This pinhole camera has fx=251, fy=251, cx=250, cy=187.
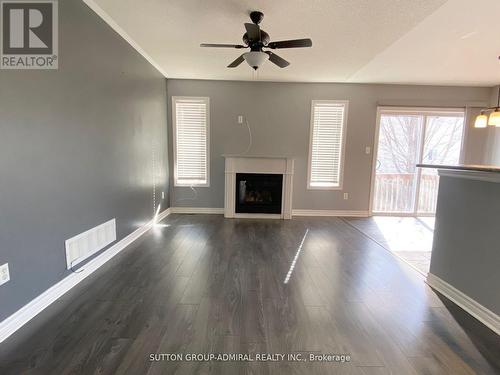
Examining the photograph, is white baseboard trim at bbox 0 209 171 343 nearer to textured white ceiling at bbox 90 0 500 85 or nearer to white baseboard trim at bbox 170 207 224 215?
white baseboard trim at bbox 170 207 224 215

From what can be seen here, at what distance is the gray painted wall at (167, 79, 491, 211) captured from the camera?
477cm

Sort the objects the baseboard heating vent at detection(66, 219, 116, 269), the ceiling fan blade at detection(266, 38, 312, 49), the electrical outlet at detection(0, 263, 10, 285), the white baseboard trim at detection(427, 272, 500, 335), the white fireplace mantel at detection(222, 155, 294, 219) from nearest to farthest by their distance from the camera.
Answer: the electrical outlet at detection(0, 263, 10, 285)
the white baseboard trim at detection(427, 272, 500, 335)
the baseboard heating vent at detection(66, 219, 116, 269)
the ceiling fan blade at detection(266, 38, 312, 49)
the white fireplace mantel at detection(222, 155, 294, 219)

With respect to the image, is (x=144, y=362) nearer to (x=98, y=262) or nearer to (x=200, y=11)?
(x=98, y=262)

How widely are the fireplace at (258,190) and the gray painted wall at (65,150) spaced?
1970 millimetres

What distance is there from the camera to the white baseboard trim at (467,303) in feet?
5.79

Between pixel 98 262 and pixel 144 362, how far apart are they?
153cm

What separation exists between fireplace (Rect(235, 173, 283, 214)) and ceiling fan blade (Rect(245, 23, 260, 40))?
2641mm

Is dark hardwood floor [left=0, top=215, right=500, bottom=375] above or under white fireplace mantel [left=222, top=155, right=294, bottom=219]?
under

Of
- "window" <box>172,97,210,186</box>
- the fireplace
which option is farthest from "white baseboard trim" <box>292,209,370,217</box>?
"window" <box>172,97,210,186</box>

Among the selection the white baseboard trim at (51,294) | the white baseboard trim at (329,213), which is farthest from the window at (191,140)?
the white baseboard trim at (51,294)

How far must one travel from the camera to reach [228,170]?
4695 millimetres

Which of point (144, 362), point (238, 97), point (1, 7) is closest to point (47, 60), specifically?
point (1, 7)

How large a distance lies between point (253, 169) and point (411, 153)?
3119mm

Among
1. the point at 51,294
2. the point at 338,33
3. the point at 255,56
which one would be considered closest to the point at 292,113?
the point at 338,33
